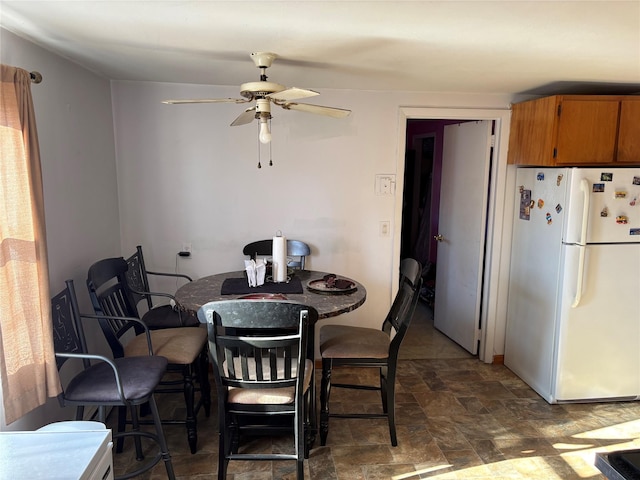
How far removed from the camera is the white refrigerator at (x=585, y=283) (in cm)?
303

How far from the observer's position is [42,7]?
5.81ft

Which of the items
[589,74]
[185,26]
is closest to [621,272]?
[589,74]

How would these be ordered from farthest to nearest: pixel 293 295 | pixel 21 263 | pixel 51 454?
1. pixel 293 295
2. pixel 21 263
3. pixel 51 454

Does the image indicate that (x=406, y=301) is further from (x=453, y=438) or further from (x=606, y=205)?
(x=606, y=205)

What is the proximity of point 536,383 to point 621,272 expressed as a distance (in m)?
0.99

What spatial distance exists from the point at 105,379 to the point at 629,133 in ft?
11.8

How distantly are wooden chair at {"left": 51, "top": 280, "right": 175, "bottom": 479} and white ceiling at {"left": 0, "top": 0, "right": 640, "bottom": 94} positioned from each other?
1259 millimetres

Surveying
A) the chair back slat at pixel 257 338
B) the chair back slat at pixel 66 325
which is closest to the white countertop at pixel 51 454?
the chair back slat at pixel 257 338

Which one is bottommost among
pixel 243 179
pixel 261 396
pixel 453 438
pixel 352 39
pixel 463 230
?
pixel 453 438

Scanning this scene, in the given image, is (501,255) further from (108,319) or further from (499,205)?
(108,319)

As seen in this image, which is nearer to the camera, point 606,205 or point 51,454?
point 51,454

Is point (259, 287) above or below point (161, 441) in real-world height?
above

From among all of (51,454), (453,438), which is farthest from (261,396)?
(453,438)

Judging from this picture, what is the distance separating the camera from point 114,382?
2182 millimetres
